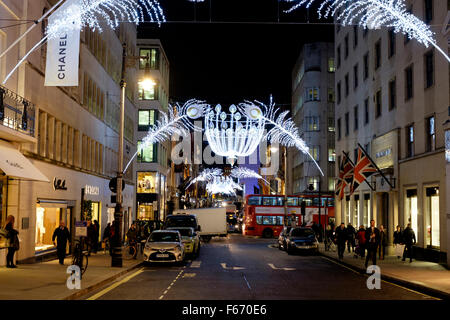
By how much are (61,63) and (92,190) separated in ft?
44.7

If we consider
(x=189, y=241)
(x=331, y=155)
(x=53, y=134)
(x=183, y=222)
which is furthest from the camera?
(x=331, y=155)

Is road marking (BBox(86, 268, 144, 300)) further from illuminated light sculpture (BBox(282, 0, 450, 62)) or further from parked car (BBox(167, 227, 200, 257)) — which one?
illuminated light sculpture (BBox(282, 0, 450, 62))

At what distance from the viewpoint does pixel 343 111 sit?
48688 millimetres

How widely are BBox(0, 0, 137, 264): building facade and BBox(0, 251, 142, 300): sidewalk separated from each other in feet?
6.68

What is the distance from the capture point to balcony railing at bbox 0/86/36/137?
64.0ft

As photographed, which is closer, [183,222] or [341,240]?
[341,240]

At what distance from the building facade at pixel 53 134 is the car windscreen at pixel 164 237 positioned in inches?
158

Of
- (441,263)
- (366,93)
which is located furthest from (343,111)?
(441,263)

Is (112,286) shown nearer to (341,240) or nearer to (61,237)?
(61,237)

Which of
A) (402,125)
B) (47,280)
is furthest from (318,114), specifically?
(47,280)

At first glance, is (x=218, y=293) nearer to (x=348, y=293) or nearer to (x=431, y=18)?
(x=348, y=293)

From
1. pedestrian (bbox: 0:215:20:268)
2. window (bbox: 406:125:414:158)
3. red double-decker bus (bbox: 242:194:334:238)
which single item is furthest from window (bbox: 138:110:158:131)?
pedestrian (bbox: 0:215:20:268)

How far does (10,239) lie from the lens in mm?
20000
